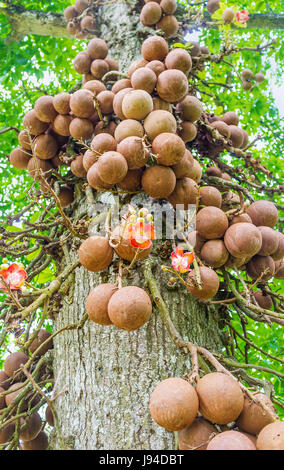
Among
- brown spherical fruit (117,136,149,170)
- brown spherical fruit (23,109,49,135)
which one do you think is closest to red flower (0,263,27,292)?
brown spherical fruit (117,136,149,170)

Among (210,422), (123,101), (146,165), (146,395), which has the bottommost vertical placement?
(146,395)

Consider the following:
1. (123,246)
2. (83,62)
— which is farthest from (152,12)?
(123,246)

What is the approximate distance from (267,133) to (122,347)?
396 centimetres

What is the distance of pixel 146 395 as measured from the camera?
127 centimetres

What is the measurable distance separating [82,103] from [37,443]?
1.53 m

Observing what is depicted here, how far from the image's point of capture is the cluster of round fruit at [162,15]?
214cm

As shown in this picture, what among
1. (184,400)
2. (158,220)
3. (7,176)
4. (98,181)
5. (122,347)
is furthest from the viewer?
(7,176)

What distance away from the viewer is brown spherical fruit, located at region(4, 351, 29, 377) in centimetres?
169

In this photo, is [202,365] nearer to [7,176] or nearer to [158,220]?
[158,220]

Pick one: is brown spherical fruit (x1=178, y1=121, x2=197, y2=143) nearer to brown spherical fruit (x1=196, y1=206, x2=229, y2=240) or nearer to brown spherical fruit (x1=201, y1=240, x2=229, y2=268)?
brown spherical fruit (x1=196, y1=206, x2=229, y2=240)

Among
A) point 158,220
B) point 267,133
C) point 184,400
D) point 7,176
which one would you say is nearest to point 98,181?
point 158,220

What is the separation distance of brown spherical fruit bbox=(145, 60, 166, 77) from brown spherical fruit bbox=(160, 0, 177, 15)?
2.21ft

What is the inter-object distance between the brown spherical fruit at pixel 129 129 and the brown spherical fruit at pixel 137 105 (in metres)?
0.03

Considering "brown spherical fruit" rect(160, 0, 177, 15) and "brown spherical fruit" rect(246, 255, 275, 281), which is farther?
"brown spherical fruit" rect(160, 0, 177, 15)
